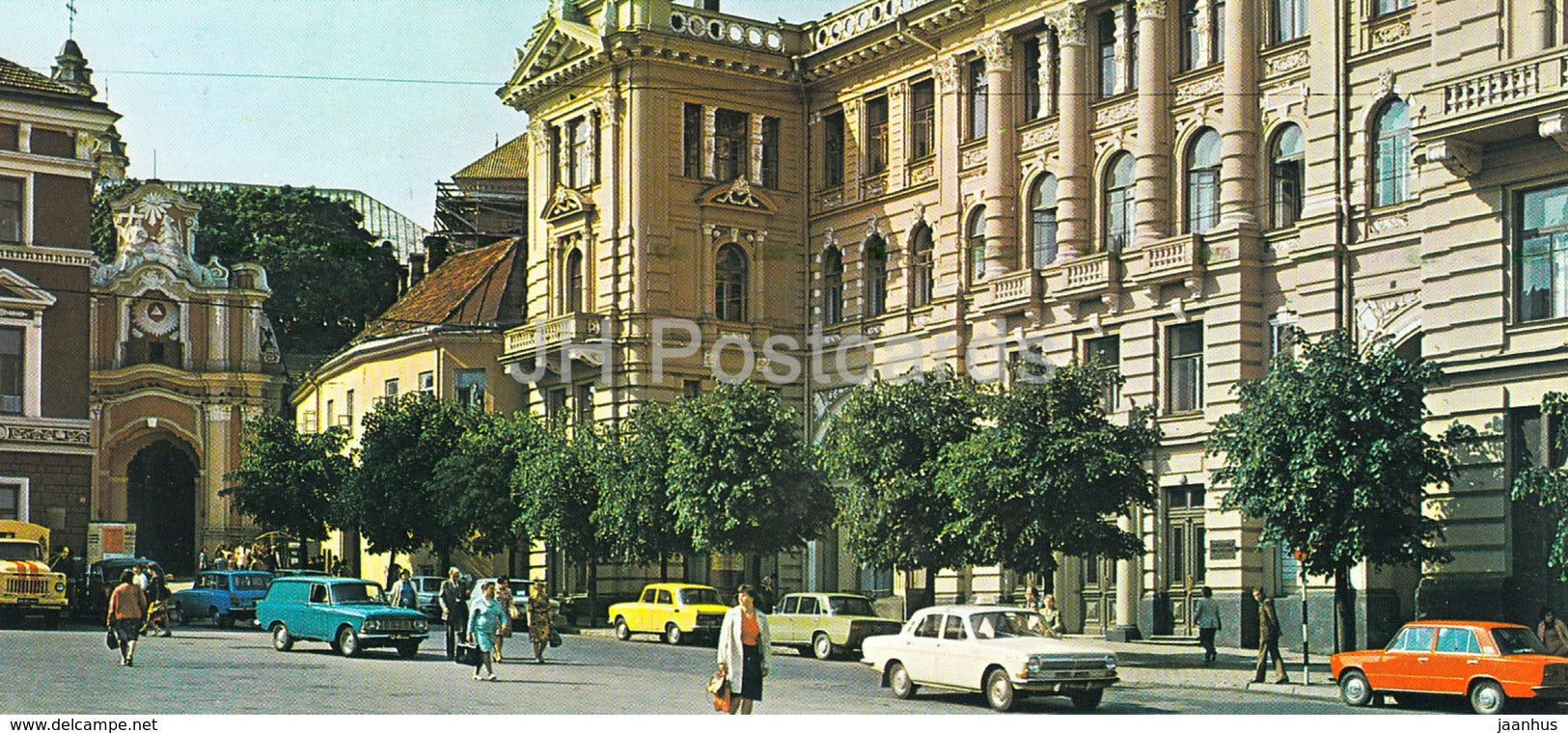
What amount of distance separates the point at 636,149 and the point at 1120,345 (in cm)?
1657

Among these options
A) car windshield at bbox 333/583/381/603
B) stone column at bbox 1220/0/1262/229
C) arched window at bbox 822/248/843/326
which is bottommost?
car windshield at bbox 333/583/381/603

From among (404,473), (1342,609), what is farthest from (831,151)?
(1342,609)

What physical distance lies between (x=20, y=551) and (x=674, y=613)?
1654cm

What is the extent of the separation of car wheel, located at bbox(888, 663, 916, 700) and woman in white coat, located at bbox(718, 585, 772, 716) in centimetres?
Result: 885

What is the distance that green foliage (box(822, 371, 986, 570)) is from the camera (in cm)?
4488

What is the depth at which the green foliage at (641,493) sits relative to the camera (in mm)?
53656

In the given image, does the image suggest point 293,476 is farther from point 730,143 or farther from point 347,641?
point 347,641

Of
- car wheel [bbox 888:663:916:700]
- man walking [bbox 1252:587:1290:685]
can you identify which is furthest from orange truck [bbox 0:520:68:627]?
man walking [bbox 1252:587:1290:685]

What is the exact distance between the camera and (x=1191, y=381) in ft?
157

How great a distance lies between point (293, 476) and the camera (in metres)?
71.1

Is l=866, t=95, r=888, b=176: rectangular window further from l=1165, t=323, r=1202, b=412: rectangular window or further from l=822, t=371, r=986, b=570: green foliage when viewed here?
l=822, t=371, r=986, b=570: green foliage

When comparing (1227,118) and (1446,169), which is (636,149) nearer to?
(1227,118)

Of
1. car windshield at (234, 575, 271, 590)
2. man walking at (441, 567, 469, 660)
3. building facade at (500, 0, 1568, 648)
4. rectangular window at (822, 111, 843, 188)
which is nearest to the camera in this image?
building facade at (500, 0, 1568, 648)

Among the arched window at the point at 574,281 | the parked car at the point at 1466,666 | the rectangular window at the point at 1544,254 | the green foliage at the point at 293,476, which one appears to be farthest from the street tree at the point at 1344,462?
the green foliage at the point at 293,476
